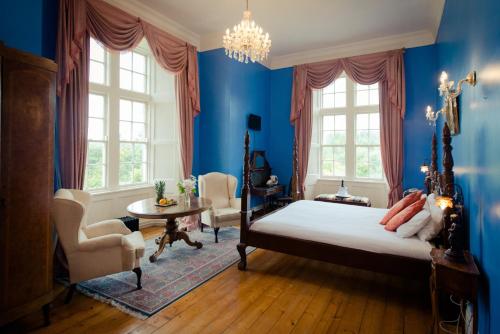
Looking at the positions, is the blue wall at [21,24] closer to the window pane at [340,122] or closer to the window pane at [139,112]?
the window pane at [139,112]

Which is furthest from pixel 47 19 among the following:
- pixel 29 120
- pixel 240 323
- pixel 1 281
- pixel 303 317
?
pixel 303 317

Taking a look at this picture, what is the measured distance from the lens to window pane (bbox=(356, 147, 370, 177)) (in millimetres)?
5758

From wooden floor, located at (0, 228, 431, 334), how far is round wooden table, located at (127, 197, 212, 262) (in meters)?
0.82

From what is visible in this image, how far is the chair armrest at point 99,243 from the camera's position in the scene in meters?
2.36

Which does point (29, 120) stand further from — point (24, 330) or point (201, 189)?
point (201, 189)

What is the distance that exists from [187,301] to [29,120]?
1955 millimetres

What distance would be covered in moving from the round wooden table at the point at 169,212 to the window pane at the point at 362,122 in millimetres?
3872

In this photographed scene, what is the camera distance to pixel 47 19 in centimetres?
308

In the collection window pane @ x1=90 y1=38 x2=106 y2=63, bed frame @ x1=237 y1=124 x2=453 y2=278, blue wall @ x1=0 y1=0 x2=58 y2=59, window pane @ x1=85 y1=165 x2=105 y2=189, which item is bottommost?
bed frame @ x1=237 y1=124 x2=453 y2=278

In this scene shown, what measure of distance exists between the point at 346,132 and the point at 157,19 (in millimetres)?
4264

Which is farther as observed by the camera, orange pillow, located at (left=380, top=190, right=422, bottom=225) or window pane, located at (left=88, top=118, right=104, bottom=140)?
window pane, located at (left=88, top=118, right=104, bottom=140)

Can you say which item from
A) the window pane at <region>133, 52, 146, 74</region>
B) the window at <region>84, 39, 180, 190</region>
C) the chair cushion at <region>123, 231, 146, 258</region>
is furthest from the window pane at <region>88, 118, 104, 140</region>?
the chair cushion at <region>123, 231, 146, 258</region>

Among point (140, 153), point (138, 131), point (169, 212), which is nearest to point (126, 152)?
point (140, 153)

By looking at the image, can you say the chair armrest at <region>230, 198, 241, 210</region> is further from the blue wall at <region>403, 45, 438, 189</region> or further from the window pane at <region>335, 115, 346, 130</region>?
the blue wall at <region>403, 45, 438, 189</region>
